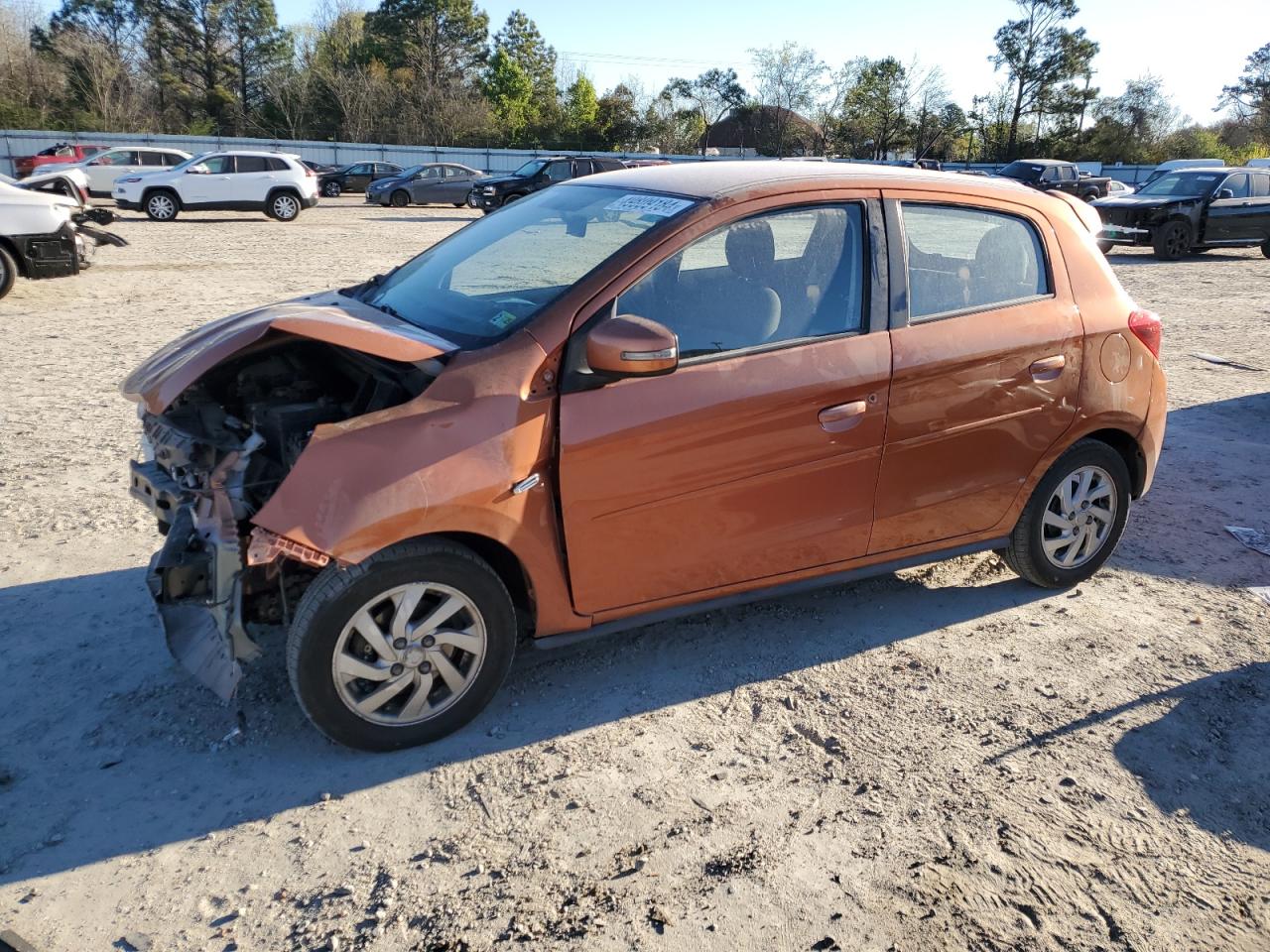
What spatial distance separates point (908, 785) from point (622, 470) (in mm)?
1408

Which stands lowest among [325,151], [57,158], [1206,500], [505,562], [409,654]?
[1206,500]

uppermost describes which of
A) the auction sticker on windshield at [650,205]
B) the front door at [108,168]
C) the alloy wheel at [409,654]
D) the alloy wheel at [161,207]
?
the front door at [108,168]

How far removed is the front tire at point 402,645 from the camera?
3.04m

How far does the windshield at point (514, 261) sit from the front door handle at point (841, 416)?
93cm

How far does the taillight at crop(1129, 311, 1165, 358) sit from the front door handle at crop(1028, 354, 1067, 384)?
51 cm

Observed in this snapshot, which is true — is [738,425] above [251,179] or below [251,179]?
below

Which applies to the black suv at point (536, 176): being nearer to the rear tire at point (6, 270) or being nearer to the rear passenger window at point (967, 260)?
the rear tire at point (6, 270)

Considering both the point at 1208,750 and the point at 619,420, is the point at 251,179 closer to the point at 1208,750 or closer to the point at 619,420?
the point at 619,420

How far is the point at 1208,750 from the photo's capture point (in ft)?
11.3

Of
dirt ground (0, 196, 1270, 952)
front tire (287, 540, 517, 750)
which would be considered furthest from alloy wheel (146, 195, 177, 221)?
front tire (287, 540, 517, 750)

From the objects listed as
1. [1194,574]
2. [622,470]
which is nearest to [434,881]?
[622,470]

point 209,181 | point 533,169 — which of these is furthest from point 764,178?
point 533,169

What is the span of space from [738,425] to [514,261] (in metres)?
1.22

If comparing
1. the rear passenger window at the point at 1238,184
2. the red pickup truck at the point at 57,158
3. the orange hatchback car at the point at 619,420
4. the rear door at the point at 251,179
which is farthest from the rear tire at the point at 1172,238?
the red pickup truck at the point at 57,158
